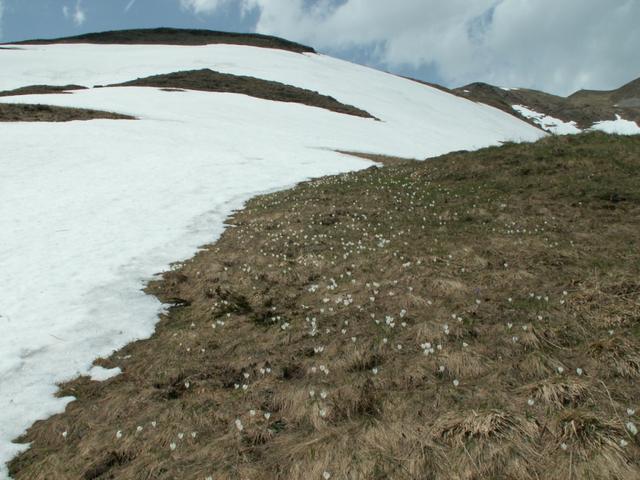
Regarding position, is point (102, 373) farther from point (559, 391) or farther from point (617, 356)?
point (617, 356)

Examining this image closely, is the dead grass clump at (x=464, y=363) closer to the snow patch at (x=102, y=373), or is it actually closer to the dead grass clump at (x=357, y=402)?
the dead grass clump at (x=357, y=402)

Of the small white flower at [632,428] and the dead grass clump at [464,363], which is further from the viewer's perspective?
the dead grass clump at [464,363]

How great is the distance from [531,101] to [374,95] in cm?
9637

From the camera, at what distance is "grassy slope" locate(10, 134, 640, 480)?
Result: 228 inches

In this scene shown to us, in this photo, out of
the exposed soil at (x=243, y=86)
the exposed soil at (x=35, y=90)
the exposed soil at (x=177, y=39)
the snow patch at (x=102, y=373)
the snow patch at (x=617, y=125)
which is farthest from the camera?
the snow patch at (x=617, y=125)

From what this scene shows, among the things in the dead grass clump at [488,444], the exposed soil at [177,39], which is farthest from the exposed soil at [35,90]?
the dead grass clump at [488,444]

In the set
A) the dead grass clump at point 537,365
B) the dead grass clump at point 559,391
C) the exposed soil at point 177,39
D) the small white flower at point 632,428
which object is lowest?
the dead grass clump at point 537,365

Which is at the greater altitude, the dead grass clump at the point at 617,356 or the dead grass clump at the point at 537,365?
the dead grass clump at the point at 617,356

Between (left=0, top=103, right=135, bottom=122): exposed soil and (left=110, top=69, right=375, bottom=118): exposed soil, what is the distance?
15937 mm

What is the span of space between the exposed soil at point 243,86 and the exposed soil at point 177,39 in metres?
39.7

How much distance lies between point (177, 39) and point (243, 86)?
2076 inches

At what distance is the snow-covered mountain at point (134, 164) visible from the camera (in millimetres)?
10734

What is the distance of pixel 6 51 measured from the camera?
7488 cm

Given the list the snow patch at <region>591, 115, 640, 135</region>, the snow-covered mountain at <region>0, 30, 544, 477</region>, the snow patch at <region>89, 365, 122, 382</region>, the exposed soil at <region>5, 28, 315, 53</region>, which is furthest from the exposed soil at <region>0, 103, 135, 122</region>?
the snow patch at <region>591, 115, 640, 135</region>
